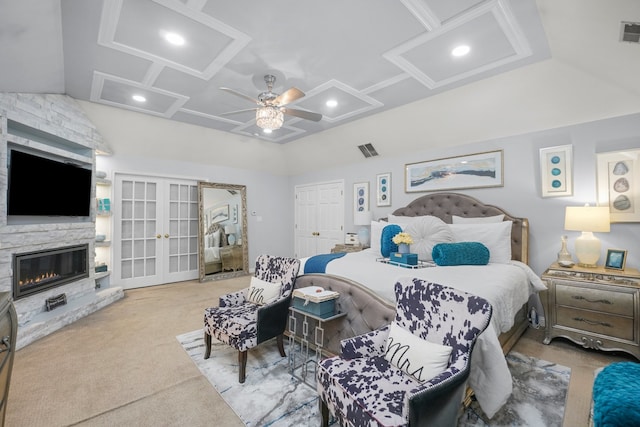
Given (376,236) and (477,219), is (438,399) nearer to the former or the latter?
(376,236)

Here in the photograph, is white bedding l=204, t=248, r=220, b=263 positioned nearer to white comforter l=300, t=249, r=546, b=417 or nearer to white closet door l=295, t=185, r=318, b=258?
white closet door l=295, t=185, r=318, b=258

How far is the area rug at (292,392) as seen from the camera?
184 centimetres

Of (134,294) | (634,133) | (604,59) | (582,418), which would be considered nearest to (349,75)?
(604,59)

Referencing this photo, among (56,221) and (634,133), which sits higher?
(634,133)

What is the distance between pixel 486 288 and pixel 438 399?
3.73 ft

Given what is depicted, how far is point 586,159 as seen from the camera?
321 cm

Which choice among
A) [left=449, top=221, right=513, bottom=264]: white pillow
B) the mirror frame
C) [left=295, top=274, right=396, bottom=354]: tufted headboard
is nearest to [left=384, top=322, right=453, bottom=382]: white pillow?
[left=295, top=274, right=396, bottom=354]: tufted headboard

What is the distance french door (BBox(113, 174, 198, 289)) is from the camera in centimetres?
508

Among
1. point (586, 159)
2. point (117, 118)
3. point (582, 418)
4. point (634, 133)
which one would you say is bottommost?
point (582, 418)

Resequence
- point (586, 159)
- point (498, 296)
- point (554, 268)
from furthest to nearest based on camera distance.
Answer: point (586, 159) < point (554, 268) < point (498, 296)

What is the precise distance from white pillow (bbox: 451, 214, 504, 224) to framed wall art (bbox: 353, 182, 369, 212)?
1.80m

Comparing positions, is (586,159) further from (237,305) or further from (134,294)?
(134,294)

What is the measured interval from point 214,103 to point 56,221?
265 cm

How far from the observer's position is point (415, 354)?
1.60 meters
